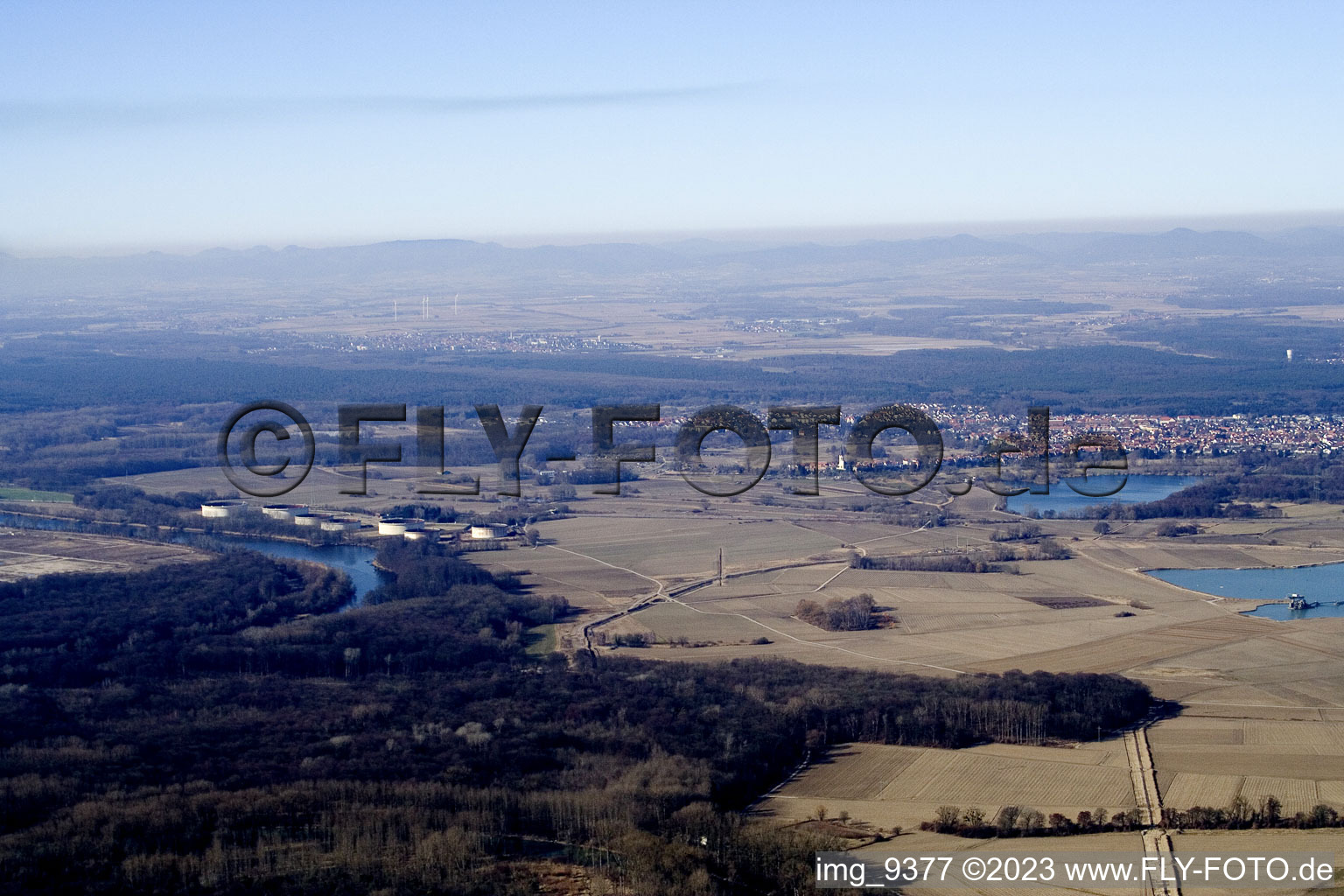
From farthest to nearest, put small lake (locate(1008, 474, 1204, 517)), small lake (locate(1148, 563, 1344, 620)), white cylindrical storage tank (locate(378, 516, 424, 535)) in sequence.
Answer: small lake (locate(1008, 474, 1204, 517)), white cylindrical storage tank (locate(378, 516, 424, 535)), small lake (locate(1148, 563, 1344, 620))

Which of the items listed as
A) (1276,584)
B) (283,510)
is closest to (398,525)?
(283,510)

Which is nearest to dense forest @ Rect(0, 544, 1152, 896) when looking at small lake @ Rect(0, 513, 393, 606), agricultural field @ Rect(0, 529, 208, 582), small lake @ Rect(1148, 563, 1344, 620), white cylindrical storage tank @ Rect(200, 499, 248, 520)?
agricultural field @ Rect(0, 529, 208, 582)

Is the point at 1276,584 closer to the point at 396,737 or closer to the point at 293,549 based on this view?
the point at 396,737

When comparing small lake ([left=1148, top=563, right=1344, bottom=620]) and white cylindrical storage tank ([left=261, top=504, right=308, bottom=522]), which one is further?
white cylindrical storage tank ([left=261, top=504, right=308, bottom=522])

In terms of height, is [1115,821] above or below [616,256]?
below

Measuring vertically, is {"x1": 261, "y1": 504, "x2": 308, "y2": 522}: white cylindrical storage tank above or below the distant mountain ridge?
below

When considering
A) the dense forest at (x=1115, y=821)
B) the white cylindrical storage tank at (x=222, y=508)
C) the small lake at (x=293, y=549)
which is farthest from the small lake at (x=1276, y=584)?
the white cylindrical storage tank at (x=222, y=508)

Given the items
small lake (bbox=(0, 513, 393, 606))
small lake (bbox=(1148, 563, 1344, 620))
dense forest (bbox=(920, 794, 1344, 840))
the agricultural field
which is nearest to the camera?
dense forest (bbox=(920, 794, 1344, 840))

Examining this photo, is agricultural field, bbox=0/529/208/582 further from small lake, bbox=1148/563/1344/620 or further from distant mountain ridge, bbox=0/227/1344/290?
distant mountain ridge, bbox=0/227/1344/290
